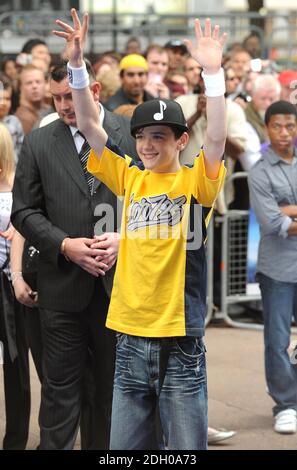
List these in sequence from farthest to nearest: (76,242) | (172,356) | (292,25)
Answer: (292,25) → (76,242) → (172,356)

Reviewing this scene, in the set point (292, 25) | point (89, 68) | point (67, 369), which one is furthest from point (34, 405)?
point (292, 25)

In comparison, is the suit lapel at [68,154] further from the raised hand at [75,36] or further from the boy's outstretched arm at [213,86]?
the boy's outstretched arm at [213,86]

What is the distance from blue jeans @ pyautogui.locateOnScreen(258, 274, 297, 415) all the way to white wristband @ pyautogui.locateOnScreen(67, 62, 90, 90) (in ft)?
8.91

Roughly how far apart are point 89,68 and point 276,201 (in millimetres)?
2215

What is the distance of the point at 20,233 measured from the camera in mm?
5762

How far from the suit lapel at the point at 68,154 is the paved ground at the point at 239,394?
1872mm

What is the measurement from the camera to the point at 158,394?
4.63 meters

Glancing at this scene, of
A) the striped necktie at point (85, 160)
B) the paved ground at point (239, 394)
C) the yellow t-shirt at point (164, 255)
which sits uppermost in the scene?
the striped necktie at point (85, 160)

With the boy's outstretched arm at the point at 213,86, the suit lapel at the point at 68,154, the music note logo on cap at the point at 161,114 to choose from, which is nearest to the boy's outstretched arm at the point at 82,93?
the music note logo on cap at the point at 161,114

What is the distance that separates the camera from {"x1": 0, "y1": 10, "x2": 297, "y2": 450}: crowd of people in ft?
15.2

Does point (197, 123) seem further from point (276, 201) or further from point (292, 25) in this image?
point (292, 25)

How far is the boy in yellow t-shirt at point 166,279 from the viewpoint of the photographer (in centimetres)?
459

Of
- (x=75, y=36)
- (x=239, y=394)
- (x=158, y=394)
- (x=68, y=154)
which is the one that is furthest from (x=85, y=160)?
(x=239, y=394)

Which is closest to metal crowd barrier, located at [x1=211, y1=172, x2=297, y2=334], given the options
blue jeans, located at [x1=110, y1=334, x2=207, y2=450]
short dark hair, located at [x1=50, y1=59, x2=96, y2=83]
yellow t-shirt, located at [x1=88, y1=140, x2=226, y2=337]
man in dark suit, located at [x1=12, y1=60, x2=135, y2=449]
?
man in dark suit, located at [x1=12, y1=60, x2=135, y2=449]
